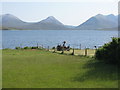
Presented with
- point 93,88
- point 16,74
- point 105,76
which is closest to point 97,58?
point 105,76

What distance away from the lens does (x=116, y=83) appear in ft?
29.9

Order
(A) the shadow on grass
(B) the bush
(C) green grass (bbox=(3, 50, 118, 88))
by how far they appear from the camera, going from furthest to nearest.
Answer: (B) the bush → (A) the shadow on grass → (C) green grass (bbox=(3, 50, 118, 88))

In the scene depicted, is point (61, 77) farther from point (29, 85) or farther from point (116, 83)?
point (116, 83)

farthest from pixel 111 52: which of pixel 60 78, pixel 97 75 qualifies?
pixel 60 78

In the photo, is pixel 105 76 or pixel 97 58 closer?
pixel 105 76

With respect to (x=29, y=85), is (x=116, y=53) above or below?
above

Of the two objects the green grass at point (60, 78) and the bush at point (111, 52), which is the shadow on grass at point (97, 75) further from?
the bush at point (111, 52)

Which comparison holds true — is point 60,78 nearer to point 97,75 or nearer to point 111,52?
point 97,75

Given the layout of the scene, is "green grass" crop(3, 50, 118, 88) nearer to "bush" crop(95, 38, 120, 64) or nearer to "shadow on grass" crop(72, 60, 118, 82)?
"shadow on grass" crop(72, 60, 118, 82)

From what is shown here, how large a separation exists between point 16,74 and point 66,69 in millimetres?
2609

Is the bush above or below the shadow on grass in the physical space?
above

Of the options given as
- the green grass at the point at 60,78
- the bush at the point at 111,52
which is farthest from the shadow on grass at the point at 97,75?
the bush at the point at 111,52

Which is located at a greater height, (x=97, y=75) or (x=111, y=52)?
(x=111, y=52)

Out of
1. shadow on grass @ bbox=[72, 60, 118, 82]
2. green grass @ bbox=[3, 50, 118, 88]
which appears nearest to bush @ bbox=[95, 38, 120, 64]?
green grass @ bbox=[3, 50, 118, 88]
